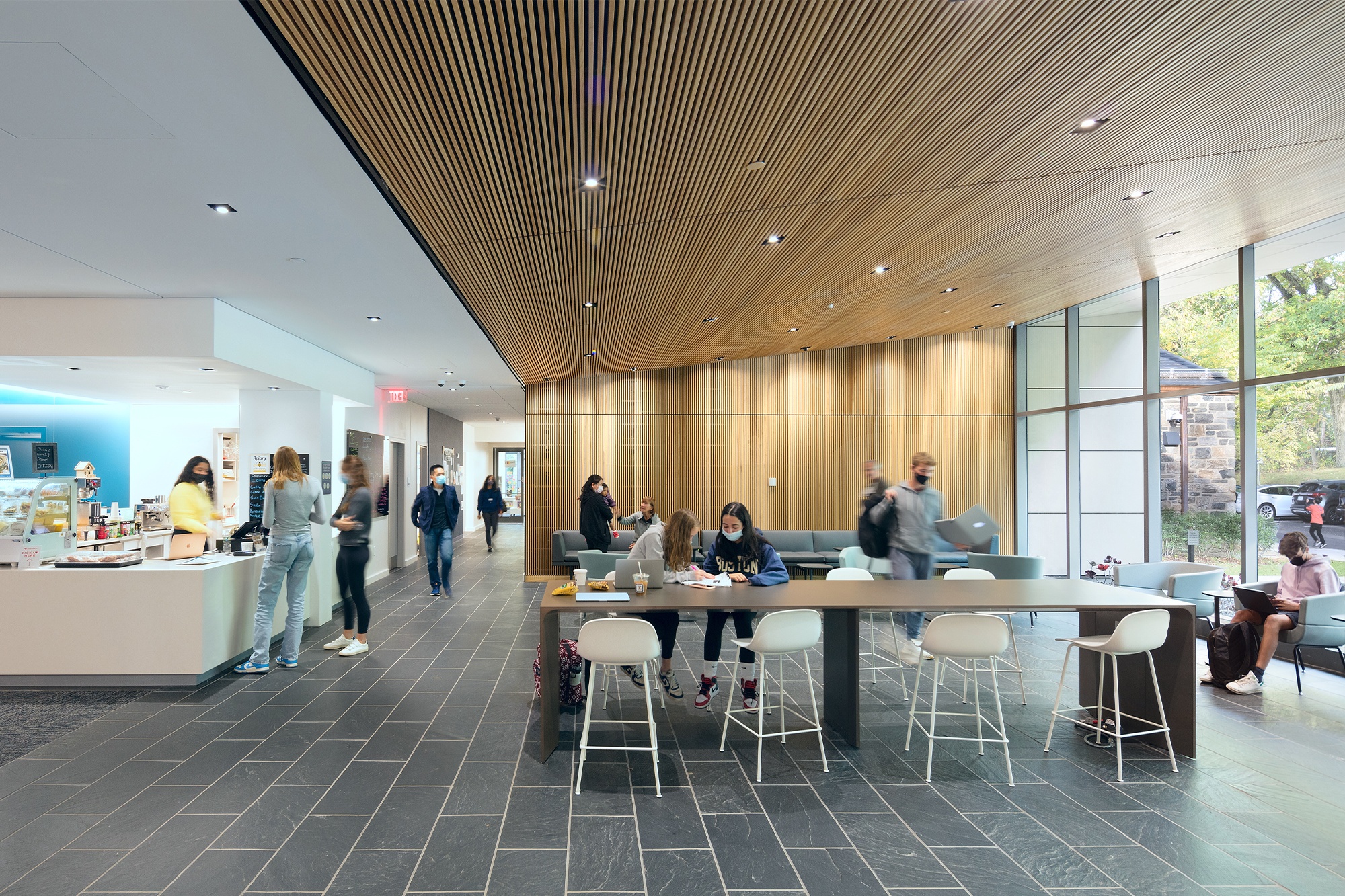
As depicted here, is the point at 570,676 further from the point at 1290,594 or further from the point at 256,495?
the point at 1290,594

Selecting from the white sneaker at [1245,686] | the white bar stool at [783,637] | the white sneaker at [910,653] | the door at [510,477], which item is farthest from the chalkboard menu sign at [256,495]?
the door at [510,477]

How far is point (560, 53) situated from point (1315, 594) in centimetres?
652

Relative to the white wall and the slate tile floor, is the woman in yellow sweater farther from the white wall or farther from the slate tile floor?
the white wall

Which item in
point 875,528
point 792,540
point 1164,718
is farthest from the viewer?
point 792,540

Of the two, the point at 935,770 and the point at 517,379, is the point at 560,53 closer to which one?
the point at 935,770

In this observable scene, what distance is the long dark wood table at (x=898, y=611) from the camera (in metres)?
3.99

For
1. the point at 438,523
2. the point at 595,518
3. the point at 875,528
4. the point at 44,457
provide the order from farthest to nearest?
the point at 44,457 < the point at 438,523 < the point at 595,518 < the point at 875,528

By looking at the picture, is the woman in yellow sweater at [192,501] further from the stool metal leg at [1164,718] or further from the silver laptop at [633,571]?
the stool metal leg at [1164,718]

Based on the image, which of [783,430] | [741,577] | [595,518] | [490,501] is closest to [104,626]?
[741,577]

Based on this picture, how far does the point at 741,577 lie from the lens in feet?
15.7

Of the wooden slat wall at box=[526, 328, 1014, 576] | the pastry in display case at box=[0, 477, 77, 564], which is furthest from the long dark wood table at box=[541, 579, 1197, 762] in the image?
the wooden slat wall at box=[526, 328, 1014, 576]

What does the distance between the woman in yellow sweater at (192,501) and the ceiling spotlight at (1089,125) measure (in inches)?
267

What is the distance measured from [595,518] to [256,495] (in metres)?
3.81

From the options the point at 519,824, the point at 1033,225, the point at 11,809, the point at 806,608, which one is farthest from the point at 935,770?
the point at 11,809
